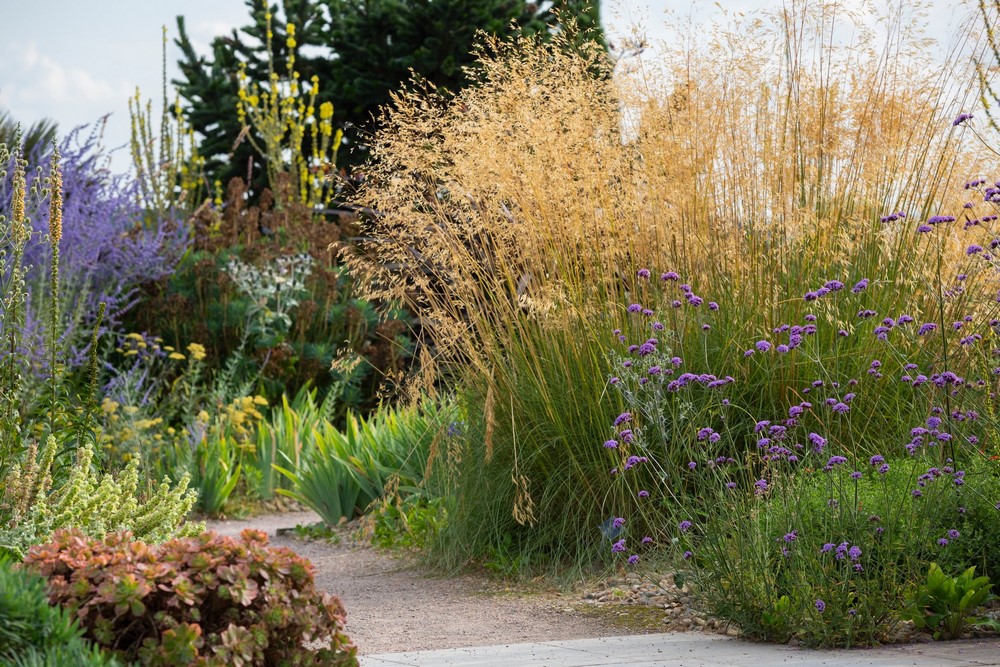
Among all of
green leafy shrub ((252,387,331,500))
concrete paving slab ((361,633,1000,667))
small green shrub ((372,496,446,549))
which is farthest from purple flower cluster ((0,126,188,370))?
concrete paving slab ((361,633,1000,667))

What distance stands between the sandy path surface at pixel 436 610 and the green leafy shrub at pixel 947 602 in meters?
1.03

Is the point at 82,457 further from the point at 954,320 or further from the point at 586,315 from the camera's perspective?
the point at 954,320

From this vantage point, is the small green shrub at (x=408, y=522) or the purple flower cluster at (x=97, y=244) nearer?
the small green shrub at (x=408, y=522)

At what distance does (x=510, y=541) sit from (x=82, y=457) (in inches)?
74.4

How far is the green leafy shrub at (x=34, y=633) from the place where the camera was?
7.50 ft

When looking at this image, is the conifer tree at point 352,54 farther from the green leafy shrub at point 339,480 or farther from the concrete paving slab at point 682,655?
the concrete paving slab at point 682,655

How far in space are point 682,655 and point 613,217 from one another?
249cm

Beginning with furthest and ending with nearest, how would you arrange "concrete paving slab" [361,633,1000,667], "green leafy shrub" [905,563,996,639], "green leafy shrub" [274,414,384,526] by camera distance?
"green leafy shrub" [274,414,384,526] → "green leafy shrub" [905,563,996,639] → "concrete paving slab" [361,633,1000,667]

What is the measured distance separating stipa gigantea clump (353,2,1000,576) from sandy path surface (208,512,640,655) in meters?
0.32

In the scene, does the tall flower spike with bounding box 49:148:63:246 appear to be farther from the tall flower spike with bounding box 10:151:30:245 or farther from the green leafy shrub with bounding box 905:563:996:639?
the green leafy shrub with bounding box 905:563:996:639

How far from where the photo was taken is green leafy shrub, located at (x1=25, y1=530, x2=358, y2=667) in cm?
258

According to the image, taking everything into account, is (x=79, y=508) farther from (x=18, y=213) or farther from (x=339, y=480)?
(x=339, y=480)

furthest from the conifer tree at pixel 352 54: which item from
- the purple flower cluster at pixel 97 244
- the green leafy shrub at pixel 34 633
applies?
the green leafy shrub at pixel 34 633

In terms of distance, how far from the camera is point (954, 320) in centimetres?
463
